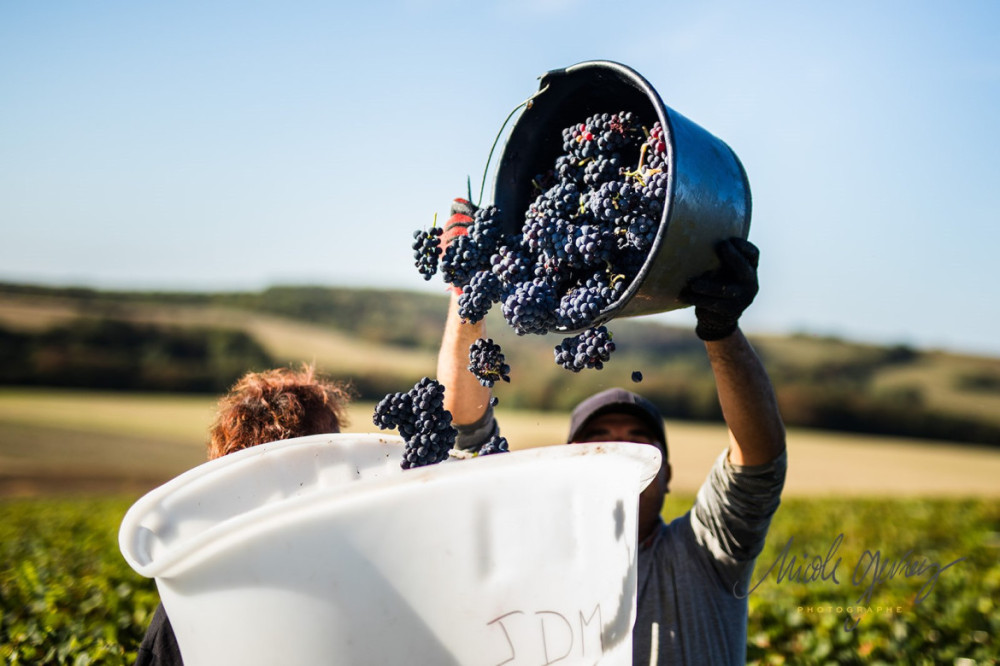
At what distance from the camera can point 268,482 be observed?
1.69m

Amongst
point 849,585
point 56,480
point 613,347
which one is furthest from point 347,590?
point 56,480

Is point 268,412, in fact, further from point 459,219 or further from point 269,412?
point 459,219

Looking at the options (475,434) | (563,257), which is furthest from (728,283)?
(475,434)

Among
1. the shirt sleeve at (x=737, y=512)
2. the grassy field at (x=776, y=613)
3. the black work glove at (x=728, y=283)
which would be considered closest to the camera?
the black work glove at (x=728, y=283)

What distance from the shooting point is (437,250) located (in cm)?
190

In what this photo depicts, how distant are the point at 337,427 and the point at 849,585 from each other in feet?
12.8

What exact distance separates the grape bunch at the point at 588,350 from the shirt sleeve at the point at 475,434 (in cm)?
49

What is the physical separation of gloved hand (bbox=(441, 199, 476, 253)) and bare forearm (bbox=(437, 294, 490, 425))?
8.2 inches

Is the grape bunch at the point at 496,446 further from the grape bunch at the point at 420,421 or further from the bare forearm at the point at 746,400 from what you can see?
the bare forearm at the point at 746,400

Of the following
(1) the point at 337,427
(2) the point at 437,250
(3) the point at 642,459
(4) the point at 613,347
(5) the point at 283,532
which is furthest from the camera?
(1) the point at 337,427

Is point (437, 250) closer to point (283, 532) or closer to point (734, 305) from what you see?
point (734, 305)

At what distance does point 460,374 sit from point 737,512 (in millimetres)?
897

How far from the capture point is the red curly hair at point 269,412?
6.92 feet

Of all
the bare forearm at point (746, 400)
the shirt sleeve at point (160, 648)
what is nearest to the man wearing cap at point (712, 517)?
the bare forearm at point (746, 400)
